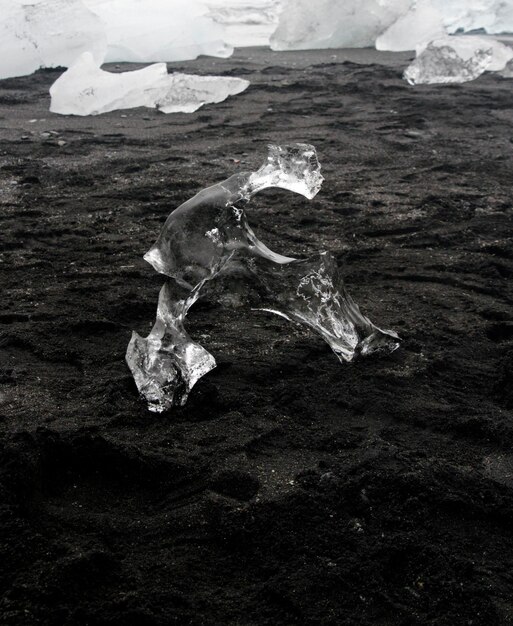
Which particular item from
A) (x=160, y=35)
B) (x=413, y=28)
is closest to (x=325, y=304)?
(x=160, y=35)

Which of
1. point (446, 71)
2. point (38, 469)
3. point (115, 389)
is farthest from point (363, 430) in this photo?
point (446, 71)

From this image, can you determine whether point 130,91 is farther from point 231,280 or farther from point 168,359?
point 168,359

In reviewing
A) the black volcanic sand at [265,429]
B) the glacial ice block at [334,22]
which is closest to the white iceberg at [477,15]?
the glacial ice block at [334,22]

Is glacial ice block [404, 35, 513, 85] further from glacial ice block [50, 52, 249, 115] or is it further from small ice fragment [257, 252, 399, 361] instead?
small ice fragment [257, 252, 399, 361]

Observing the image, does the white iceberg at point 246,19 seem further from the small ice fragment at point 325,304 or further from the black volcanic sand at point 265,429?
the small ice fragment at point 325,304

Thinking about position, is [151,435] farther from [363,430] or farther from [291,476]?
[363,430]

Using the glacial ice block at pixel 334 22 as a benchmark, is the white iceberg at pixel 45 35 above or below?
above

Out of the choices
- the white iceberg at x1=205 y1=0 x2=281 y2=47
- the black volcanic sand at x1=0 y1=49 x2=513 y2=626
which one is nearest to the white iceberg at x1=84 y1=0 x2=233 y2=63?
the white iceberg at x1=205 y1=0 x2=281 y2=47
